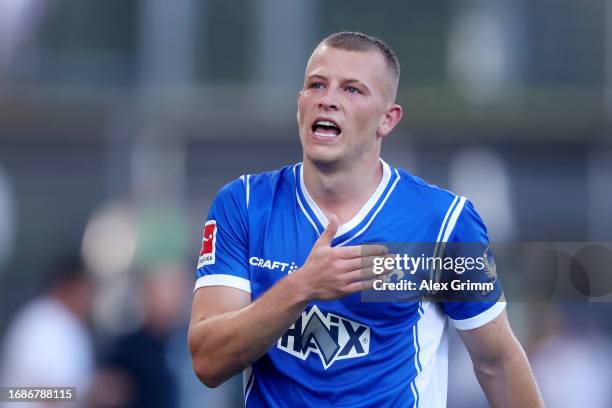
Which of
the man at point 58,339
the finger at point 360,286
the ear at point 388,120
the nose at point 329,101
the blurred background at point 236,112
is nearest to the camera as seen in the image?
the finger at point 360,286

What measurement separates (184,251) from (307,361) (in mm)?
7473

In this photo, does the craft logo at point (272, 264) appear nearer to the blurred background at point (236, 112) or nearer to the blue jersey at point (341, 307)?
the blue jersey at point (341, 307)

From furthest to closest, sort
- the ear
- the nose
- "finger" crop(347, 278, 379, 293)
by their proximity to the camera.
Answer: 1. the ear
2. the nose
3. "finger" crop(347, 278, 379, 293)

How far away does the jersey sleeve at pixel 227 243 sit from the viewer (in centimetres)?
444

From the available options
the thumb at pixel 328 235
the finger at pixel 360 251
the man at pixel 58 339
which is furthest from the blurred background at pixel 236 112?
the thumb at pixel 328 235

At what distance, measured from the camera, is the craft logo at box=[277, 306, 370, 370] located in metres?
4.36

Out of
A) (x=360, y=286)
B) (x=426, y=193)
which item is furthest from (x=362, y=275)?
(x=426, y=193)

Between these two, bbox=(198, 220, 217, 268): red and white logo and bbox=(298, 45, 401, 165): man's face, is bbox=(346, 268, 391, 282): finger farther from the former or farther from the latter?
bbox=(198, 220, 217, 268): red and white logo

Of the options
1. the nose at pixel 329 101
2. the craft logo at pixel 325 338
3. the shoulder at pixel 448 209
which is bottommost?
the craft logo at pixel 325 338

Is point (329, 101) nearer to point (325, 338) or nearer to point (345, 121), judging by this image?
point (345, 121)

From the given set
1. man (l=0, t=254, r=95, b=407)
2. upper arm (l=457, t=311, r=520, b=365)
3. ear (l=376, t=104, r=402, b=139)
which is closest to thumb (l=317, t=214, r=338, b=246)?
ear (l=376, t=104, r=402, b=139)

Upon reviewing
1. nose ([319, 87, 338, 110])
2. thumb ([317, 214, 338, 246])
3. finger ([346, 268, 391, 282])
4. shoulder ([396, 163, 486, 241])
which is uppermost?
nose ([319, 87, 338, 110])

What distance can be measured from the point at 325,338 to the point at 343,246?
1.13 feet

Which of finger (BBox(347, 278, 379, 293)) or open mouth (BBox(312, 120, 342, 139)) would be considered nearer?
finger (BBox(347, 278, 379, 293))
